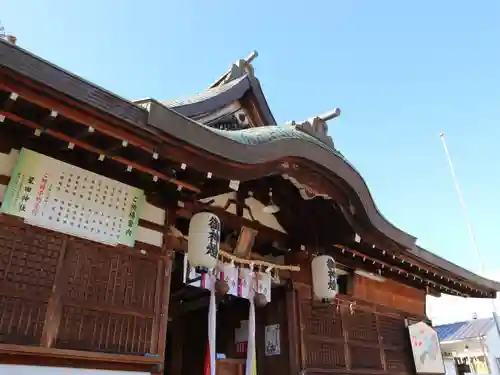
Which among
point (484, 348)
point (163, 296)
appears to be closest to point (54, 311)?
point (163, 296)

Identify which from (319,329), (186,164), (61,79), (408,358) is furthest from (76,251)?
(408,358)

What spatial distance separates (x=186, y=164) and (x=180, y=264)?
2.76m

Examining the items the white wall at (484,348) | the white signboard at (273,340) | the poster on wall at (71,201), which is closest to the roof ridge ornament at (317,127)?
the poster on wall at (71,201)

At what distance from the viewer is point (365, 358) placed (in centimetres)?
770

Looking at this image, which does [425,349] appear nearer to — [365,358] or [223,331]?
[365,358]

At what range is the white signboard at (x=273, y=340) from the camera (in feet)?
22.9

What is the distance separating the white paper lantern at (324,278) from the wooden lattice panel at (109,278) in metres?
2.93

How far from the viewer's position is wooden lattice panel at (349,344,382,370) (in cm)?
745

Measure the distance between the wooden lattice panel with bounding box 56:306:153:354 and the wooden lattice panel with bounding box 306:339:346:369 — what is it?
300 cm

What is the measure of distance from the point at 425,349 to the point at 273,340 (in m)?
4.25

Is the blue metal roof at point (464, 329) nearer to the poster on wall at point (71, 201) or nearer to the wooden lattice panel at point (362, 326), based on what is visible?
the wooden lattice panel at point (362, 326)

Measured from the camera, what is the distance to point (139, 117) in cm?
426

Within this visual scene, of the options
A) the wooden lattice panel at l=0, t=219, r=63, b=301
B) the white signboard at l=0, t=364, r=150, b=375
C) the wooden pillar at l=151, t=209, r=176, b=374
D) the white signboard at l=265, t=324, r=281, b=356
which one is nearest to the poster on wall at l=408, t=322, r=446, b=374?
the white signboard at l=265, t=324, r=281, b=356

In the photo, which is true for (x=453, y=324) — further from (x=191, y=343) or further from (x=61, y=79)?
(x=61, y=79)
